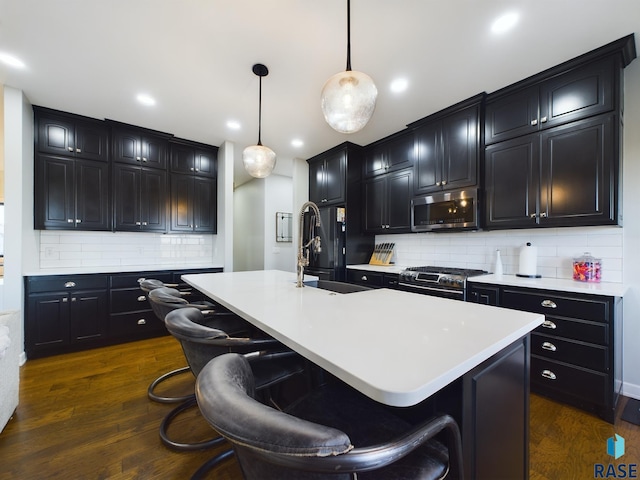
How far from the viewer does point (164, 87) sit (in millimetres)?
2648

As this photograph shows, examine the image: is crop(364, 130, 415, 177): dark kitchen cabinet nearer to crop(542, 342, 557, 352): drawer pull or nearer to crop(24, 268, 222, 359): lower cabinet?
crop(542, 342, 557, 352): drawer pull

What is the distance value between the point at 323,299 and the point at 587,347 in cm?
197

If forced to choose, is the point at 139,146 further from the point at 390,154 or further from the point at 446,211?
the point at 446,211

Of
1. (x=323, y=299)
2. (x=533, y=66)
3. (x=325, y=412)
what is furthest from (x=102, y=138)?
(x=533, y=66)

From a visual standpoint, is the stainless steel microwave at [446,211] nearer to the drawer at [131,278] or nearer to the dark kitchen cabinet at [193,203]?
the dark kitchen cabinet at [193,203]

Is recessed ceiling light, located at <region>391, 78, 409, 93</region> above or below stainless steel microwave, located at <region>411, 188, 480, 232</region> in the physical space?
above

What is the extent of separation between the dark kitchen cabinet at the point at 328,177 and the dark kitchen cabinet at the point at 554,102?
76.1 inches

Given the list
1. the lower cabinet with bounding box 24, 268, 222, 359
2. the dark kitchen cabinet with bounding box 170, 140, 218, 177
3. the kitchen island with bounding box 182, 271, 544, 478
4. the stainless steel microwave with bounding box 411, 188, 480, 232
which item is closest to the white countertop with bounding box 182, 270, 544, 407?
the kitchen island with bounding box 182, 271, 544, 478

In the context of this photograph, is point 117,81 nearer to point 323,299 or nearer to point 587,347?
point 323,299

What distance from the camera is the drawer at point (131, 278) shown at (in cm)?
321

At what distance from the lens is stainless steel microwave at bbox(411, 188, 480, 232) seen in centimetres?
281

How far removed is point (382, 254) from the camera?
4141 millimetres

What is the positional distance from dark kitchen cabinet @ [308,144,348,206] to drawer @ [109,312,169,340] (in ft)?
9.57

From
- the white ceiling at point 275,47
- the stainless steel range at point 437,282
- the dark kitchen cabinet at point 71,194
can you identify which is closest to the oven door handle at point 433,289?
the stainless steel range at point 437,282
